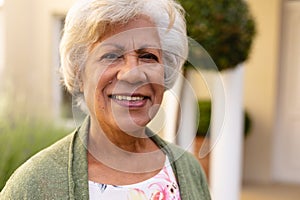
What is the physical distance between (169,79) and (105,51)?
0.27 m

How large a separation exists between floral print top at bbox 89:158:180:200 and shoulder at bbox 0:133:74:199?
97 mm

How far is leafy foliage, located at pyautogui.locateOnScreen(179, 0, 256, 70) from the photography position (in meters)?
3.46

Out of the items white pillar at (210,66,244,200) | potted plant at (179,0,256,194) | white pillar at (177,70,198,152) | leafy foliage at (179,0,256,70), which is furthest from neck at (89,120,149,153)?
white pillar at (210,66,244,200)

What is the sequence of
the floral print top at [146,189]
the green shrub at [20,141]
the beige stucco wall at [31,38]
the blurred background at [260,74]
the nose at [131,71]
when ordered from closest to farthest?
the nose at [131,71], the floral print top at [146,189], the green shrub at [20,141], the blurred background at [260,74], the beige stucco wall at [31,38]

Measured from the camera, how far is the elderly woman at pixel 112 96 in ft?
5.04

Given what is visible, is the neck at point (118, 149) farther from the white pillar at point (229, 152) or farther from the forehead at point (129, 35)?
the white pillar at point (229, 152)

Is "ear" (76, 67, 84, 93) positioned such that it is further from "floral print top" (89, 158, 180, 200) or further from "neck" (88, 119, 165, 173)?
"floral print top" (89, 158, 180, 200)

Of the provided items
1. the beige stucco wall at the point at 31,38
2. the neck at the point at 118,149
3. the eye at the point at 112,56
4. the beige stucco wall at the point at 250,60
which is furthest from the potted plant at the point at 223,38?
the beige stucco wall at the point at 31,38

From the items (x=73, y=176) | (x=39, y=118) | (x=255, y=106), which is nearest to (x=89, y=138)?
(x=73, y=176)

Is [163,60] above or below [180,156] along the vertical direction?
above

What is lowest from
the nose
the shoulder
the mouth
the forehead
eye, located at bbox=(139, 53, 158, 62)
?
the shoulder

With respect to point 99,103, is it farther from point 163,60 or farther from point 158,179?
point 158,179

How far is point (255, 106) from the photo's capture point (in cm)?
684

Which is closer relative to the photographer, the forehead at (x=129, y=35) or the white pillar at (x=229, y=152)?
the forehead at (x=129, y=35)
